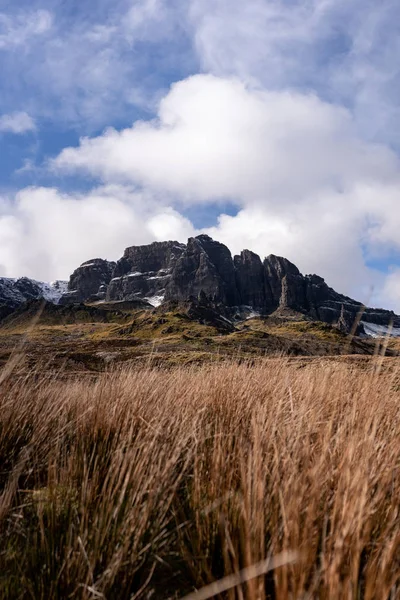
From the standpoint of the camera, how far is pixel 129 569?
1.71m

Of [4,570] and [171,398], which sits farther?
[171,398]

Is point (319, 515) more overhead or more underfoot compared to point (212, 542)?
more overhead

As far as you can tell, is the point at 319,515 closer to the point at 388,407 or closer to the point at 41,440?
the point at 388,407

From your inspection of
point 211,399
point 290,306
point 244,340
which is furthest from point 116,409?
point 290,306

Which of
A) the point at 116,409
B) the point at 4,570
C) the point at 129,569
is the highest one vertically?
the point at 116,409

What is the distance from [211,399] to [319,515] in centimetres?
236

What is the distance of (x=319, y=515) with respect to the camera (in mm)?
1849

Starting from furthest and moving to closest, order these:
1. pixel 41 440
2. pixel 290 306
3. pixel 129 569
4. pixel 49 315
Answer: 1. pixel 290 306
2. pixel 49 315
3. pixel 41 440
4. pixel 129 569

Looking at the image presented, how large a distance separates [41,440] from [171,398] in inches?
57.2

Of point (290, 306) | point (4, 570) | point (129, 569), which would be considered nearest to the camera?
point (129, 569)

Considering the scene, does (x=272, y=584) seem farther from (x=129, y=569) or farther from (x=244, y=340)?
(x=244, y=340)

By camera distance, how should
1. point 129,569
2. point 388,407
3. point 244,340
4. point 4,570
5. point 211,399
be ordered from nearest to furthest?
point 129,569
point 4,570
point 388,407
point 211,399
point 244,340

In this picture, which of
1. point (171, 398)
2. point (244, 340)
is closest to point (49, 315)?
point (244, 340)

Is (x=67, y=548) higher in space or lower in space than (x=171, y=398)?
lower
